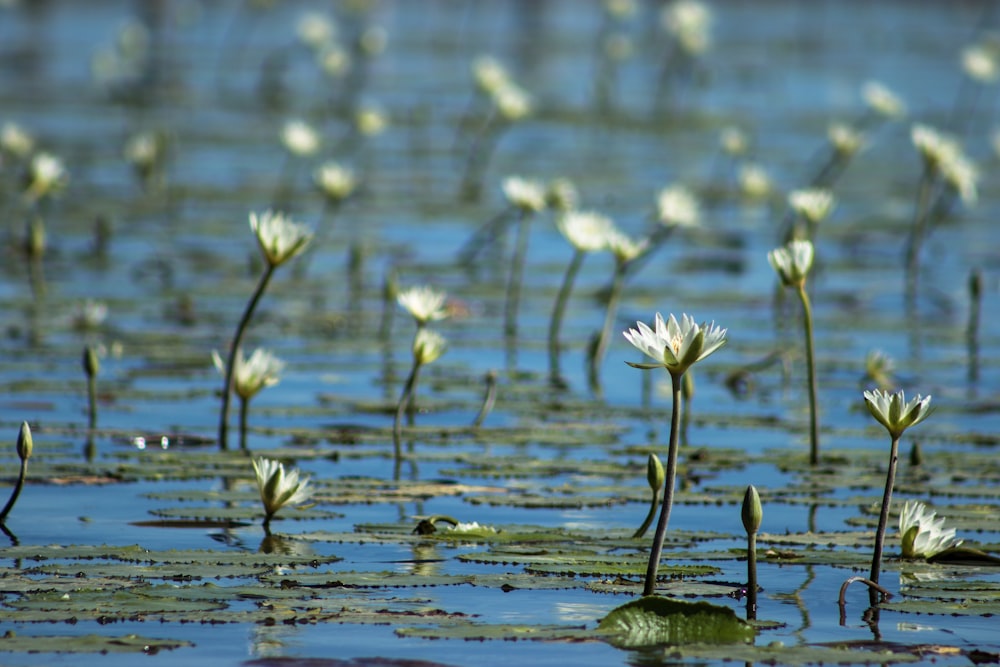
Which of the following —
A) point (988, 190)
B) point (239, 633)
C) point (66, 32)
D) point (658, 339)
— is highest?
point (66, 32)

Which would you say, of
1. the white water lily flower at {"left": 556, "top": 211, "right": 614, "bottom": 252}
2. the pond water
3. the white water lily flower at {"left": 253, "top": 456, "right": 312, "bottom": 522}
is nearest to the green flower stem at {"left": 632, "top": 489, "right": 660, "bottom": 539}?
the pond water

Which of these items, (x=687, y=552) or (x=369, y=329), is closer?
(x=687, y=552)

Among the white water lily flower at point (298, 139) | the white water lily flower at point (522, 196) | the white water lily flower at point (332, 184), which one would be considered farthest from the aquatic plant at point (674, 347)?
the white water lily flower at point (298, 139)

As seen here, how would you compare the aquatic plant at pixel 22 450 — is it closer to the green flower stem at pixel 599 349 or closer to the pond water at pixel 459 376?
the pond water at pixel 459 376

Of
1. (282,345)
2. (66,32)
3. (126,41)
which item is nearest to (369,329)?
(282,345)

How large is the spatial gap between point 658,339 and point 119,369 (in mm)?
3529

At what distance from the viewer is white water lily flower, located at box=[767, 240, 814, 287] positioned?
172 inches

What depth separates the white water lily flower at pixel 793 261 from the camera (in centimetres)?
436

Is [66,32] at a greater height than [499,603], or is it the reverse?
[66,32]

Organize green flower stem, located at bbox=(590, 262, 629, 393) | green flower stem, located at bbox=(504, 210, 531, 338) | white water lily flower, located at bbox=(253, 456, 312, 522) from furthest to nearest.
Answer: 1. green flower stem, located at bbox=(504, 210, 531, 338)
2. green flower stem, located at bbox=(590, 262, 629, 393)
3. white water lily flower, located at bbox=(253, 456, 312, 522)

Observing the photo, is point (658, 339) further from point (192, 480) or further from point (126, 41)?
point (126, 41)

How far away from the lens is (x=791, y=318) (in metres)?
7.66

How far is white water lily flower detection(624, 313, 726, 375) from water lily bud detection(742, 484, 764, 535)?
315 millimetres

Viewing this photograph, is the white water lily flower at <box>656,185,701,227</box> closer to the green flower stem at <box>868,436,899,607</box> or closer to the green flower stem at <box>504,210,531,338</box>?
the green flower stem at <box>504,210,531,338</box>
